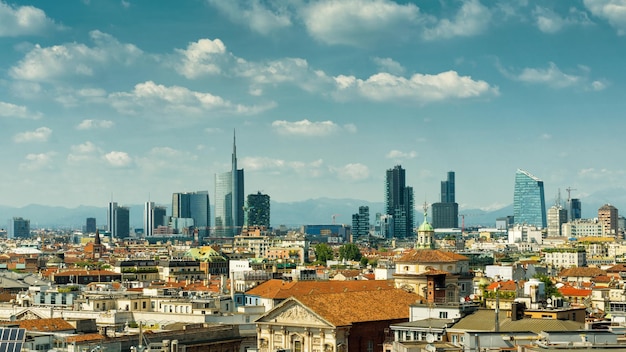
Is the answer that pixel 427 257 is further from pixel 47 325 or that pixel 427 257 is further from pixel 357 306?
pixel 47 325

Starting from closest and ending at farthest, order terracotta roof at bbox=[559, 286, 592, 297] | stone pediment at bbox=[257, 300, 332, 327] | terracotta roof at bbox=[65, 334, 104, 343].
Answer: terracotta roof at bbox=[65, 334, 104, 343] < stone pediment at bbox=[257, 300, 332, 327] < terracotta roof at bbox=[559, 286, 592, 297]

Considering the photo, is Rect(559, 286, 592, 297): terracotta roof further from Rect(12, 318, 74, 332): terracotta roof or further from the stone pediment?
Rect(12, 318, 74, 332): terracotta roof

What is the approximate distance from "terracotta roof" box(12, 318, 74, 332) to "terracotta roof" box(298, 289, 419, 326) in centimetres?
1597

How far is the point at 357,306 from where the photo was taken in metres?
82.8

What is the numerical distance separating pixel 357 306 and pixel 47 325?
21.3 metres

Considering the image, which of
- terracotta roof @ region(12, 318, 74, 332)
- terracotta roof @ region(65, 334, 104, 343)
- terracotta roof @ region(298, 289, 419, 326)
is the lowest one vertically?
terracotta roof @ region(65, 334, 104, 343)

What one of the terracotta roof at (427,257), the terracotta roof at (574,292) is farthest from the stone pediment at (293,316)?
the terracotta roof at (574,292)

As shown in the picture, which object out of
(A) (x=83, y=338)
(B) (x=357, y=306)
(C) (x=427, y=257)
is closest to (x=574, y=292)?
(C) (x=427, y=257)

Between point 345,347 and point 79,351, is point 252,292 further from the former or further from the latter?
point 79,351

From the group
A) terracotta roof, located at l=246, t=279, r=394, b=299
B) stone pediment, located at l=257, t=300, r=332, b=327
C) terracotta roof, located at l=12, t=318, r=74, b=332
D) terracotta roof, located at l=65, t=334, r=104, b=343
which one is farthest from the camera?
terracotta roof, located at l=246, t=279, r=394, b=299

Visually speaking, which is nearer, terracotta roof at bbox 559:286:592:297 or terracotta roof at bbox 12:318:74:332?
terracotta roof at bbox 12:318:74:332

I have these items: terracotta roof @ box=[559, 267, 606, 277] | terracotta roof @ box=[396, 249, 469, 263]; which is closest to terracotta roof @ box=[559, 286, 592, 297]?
terracotta roof @ box=[396, 249, 469, 263]

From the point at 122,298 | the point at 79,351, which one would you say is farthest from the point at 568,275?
the point at 79,351

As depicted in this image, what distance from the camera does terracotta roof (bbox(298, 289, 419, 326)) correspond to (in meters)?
80.2
